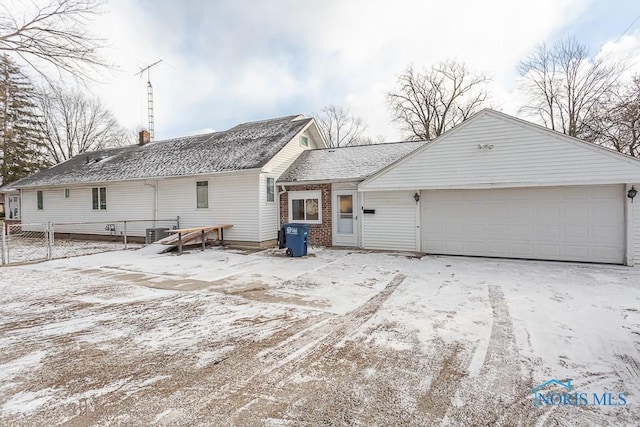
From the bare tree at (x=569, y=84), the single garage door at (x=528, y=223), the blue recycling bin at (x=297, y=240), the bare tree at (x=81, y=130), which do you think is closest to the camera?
the single garage door at (x=528, y=223)

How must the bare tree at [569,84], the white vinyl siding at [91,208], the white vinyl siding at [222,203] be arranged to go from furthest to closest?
the bare tree at [569,84], the white vinyl siding at [91,208], the white vinyl siding at [222,203]

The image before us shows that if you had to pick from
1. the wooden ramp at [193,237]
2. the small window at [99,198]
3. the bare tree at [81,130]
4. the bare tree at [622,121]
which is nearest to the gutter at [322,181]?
the wooden ramp at [193,237]

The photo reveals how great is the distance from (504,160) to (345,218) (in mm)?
5633

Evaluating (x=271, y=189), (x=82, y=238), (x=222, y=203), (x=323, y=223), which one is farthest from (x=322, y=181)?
(x=82, y=238)

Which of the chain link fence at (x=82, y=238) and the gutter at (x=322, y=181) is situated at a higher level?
the gutter at (x=322, y=181)

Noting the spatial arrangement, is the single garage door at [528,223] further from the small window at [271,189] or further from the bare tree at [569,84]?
the bare tree at [569,84]

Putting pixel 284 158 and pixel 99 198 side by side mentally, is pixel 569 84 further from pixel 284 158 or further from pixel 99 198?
pixel 99 198

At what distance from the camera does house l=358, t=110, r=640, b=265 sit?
814 centimetres

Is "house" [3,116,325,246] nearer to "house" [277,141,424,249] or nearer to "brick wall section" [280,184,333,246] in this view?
"house" [277,141,424,249]

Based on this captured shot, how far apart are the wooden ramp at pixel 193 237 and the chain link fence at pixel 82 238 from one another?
5.60 feet

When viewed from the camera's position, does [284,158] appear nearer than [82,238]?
Yes

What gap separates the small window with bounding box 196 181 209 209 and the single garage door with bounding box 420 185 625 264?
879cm

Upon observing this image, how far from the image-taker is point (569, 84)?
2128 centimetres

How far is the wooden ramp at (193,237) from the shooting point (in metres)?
11.3
